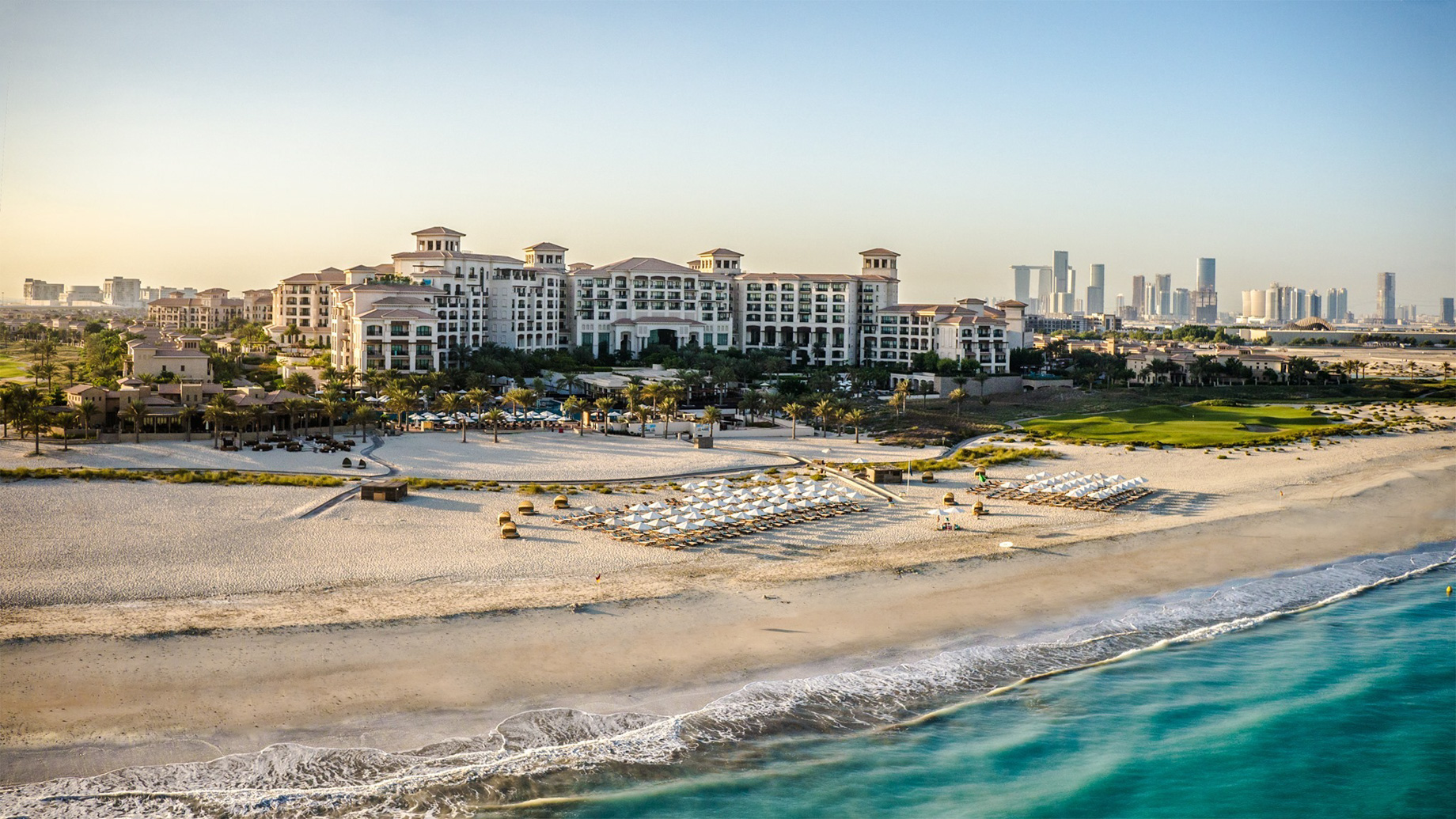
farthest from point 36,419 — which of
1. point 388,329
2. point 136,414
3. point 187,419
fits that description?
point 388,329

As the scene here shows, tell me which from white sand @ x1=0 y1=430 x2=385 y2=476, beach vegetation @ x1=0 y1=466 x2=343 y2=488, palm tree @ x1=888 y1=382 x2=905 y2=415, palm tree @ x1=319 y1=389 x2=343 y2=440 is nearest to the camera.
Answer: beach vegetation @ x1=0 y1=466 x2=343 y2=488

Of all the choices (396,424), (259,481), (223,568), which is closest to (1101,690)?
(223,568)

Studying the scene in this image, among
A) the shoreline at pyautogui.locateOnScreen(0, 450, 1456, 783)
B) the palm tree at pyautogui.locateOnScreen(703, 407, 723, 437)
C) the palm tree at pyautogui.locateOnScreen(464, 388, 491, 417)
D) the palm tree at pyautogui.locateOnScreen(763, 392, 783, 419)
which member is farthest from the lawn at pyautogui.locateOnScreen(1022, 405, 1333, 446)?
the palm tree at pyautogui.locateOnScreen(464, 388, 491, 417)

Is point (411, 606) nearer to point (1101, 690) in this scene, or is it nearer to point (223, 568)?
point (223, 568)

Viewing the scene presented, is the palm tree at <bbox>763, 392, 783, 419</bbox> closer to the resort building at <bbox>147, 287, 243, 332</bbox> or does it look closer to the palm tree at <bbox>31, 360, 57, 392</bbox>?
the palm tree at <bbox>31, 360, 57, 392</bbox>

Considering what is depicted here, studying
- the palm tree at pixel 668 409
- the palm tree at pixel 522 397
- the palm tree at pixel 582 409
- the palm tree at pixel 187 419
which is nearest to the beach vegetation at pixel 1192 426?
the palm tree at pixel 668 409

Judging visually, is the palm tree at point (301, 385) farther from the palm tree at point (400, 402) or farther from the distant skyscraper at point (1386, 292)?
the distant skyscraper at point (1386, 292)
